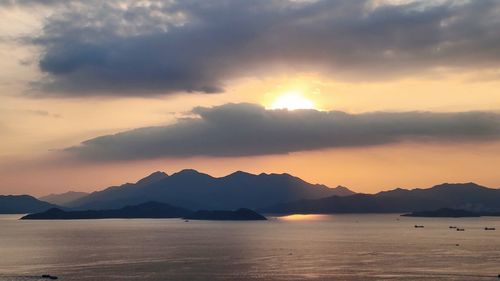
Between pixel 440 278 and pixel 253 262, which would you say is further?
pixel 253 262

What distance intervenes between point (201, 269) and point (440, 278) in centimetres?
5104

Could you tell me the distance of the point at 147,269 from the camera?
127m

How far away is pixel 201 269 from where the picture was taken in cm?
12825

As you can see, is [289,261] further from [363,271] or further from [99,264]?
[99,264]

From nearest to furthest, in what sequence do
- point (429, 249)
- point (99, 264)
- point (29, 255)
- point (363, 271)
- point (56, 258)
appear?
point (363, 271) < point (99, 264) < point (56, 258) < point (29, 255) < point (429, 249)

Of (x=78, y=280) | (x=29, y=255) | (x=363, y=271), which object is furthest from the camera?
(x=29, y=255)

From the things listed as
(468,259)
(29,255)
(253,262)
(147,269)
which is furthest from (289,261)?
(29,255)

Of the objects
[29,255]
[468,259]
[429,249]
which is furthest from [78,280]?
[429,249]

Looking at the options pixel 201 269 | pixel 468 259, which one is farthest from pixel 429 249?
pixel 201 269

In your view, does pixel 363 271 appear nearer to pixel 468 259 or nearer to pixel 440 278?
pixel 440 278

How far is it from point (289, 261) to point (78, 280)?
5444cm

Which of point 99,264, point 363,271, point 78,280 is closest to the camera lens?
point 78,280

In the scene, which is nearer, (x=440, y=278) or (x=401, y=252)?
(x=440, y=278)

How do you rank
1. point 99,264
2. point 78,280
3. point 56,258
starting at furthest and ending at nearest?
point 56,258 < point 99,264 < point 78,280
